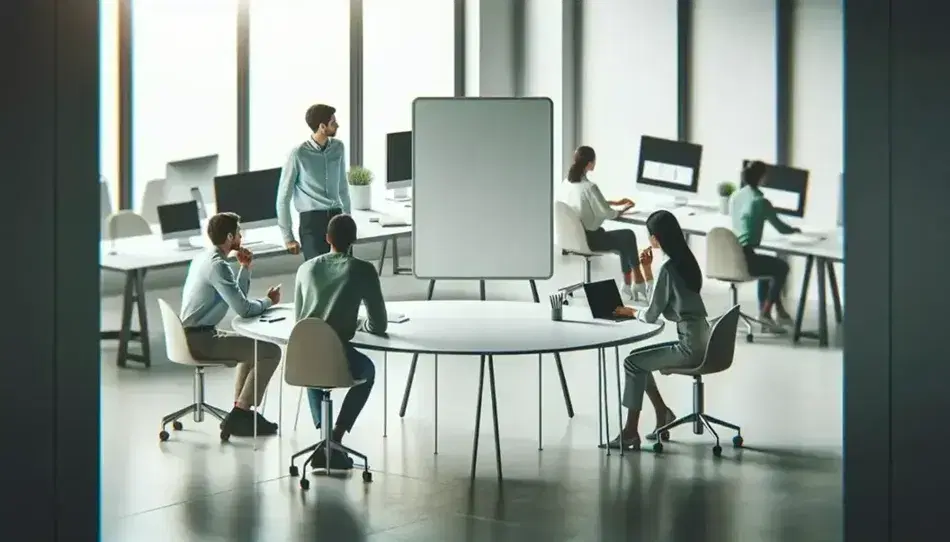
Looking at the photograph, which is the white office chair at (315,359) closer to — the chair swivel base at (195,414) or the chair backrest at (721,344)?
the chair swivel base at (195,414)

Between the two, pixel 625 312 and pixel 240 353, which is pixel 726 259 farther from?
pixel 240 353

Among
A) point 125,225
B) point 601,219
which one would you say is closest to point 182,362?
point 125,225

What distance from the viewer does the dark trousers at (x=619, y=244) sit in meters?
11.3

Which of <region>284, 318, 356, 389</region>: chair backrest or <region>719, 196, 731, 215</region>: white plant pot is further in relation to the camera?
<region>719, 196, 731, 215</region>: white plant pot

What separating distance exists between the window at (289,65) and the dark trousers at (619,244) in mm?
2692

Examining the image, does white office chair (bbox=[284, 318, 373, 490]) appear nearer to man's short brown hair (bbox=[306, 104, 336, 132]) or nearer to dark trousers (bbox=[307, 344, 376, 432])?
dark trousers (bbox=[307, 344, 376, 432])

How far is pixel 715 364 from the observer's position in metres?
7.17

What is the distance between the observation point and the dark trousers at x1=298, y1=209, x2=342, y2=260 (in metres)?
9.41

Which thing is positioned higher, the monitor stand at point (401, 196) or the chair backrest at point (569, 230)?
the monitor stand at point (401, 196)

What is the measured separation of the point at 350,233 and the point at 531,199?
1082mm

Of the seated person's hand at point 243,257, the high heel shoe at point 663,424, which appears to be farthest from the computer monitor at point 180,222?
the high heel shoe at point 663,424

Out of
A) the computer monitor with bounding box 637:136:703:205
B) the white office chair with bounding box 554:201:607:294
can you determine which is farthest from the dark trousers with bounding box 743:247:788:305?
the white office chair with bounding box 554:201:607:294

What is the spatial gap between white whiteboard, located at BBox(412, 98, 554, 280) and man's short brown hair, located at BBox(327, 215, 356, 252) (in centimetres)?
74
